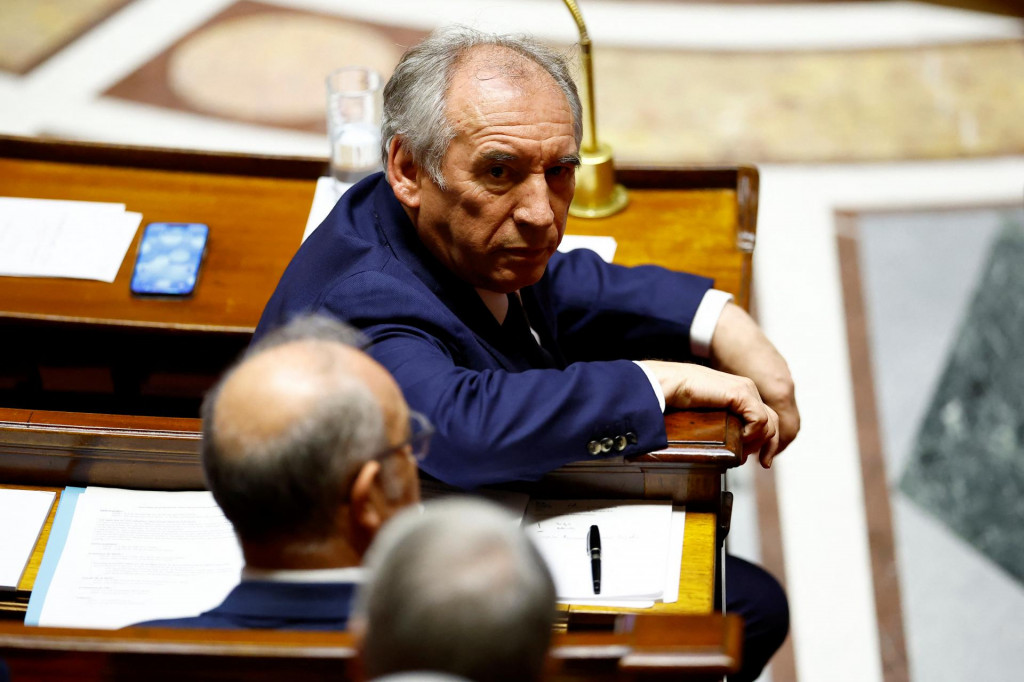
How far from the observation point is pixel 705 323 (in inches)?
92.8

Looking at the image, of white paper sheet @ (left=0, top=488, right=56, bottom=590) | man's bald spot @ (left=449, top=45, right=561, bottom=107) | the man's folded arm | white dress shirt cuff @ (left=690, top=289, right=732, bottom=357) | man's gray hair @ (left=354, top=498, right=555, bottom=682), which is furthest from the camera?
white dress shirt cuff @ (left=690, top=289, right=732, bottom=357)

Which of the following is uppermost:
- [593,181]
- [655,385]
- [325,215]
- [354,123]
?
[354,123]

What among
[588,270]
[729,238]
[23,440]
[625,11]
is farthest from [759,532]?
[625,11]

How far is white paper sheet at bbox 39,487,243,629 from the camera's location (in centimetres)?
186

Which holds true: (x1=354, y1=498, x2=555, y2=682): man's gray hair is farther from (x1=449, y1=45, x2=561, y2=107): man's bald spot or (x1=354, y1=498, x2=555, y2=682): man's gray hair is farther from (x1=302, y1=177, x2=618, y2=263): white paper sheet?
(x1=302, y1=177, x2=618, y2=263): white paper sheet

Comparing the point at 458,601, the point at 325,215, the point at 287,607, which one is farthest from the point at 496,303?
the point at 458,601

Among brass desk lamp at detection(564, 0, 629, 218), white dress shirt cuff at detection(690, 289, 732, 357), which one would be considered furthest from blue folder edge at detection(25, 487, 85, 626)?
brass desk lamp at detection(564, 0, 629, 218)

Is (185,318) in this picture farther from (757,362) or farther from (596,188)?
(757,362)

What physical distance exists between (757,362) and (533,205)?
573 mm

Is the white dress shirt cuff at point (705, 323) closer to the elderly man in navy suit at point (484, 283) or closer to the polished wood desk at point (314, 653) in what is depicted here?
the elderly man in navy suit at point (484, 283)

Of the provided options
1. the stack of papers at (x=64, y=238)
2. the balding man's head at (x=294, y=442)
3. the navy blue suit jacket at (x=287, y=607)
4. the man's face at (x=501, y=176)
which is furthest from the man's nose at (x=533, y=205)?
the stack of papers at (x=64, y=238)

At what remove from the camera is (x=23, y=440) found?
6.59 ft

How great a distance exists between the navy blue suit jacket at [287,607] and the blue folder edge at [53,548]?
0.48m

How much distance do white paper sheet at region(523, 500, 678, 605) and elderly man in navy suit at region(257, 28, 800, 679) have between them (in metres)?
0.12
